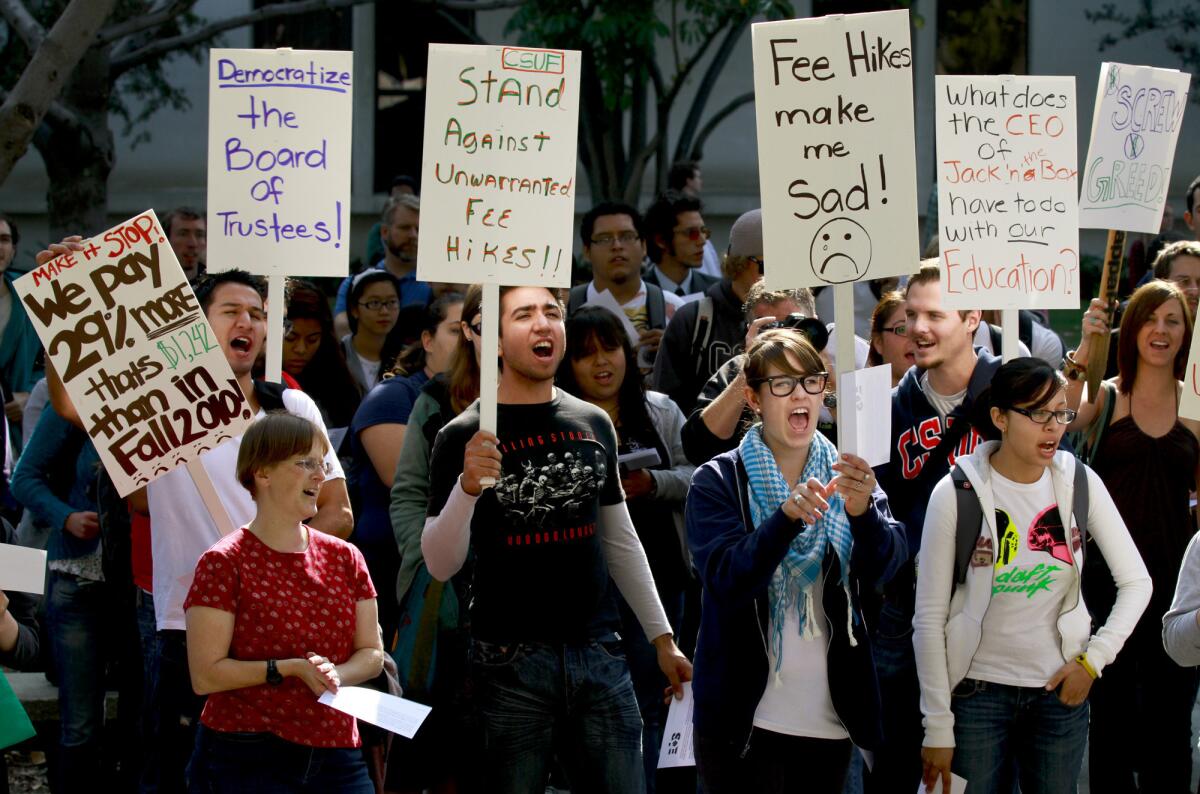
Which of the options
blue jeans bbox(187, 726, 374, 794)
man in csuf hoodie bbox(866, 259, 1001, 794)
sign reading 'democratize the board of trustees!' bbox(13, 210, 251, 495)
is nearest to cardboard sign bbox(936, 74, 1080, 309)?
man in csuf hoodie bbox(866, 259, 1001, 794)

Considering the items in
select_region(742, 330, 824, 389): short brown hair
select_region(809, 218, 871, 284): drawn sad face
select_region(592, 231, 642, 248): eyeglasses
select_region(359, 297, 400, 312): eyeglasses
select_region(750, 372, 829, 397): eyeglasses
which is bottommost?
select_region(750, 372, 829, 397): eyeglasses

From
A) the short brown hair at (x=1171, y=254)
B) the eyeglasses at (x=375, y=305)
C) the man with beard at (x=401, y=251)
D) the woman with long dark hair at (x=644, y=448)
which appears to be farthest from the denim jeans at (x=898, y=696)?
the man with beard at (x=401, y=251)

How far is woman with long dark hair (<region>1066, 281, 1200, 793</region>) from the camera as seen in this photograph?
615cm

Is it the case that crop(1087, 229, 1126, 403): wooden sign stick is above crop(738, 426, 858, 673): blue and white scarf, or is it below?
above

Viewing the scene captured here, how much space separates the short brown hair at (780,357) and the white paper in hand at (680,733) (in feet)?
3.32

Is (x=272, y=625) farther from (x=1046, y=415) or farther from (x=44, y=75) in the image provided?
(x=44, y=75)

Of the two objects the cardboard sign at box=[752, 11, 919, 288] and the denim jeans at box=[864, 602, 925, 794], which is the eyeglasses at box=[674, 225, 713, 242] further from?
the cardboard sign at box=[752, 11, 919, 288]

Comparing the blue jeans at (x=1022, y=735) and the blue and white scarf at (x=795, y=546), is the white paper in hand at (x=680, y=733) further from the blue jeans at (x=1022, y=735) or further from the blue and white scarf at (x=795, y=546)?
the blue jeans at (x=1022, y=735)

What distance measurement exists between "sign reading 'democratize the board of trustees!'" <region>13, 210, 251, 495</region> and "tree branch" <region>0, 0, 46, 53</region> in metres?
5.09

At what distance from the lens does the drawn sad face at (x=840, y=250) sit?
200 inches

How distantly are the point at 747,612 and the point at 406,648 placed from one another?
1230mm

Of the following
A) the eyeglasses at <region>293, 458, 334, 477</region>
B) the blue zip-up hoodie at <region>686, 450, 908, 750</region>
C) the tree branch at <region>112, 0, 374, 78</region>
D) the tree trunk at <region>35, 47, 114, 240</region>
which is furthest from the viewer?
the tree trunk at <region>35, 47, 114, 240</region>

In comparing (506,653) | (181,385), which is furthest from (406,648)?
(181,385)

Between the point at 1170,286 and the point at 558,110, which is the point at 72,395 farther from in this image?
the point at 1170,286
